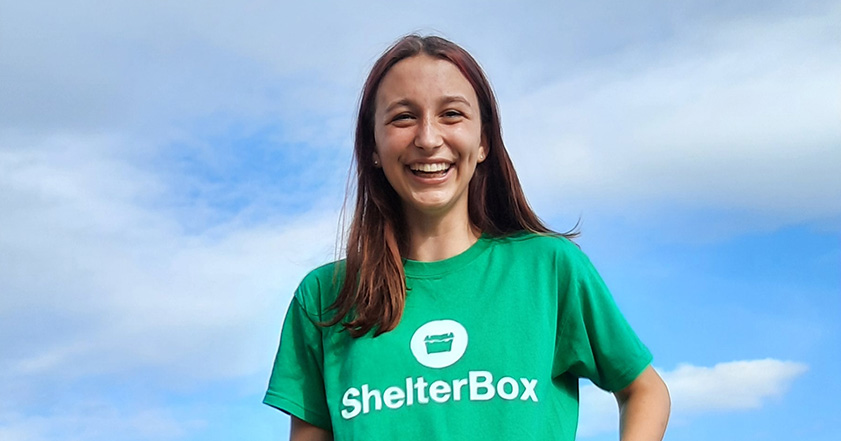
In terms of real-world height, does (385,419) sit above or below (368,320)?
below

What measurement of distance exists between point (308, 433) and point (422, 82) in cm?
132

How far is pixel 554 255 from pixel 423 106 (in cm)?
71

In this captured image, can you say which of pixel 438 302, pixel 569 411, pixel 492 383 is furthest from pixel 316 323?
pixel 569 411

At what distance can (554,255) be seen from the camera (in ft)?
11.8

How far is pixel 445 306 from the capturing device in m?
3.46

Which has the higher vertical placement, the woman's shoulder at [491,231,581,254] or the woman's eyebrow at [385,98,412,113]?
the woman's eyebrow at [385,98,412,113]

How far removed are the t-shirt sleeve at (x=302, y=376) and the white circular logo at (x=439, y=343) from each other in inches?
16.8

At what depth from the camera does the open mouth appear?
344 cm

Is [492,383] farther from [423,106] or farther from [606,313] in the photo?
[423,106]

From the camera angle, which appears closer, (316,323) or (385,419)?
(385,419)

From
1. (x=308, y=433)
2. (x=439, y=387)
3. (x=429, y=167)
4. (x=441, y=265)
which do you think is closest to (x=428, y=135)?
(x=429, y=167)

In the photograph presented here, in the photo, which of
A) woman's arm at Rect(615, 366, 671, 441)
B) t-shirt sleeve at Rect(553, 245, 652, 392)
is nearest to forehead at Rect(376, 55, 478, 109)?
t-shirt sleeve at Rect(553, 245, 652, 392)

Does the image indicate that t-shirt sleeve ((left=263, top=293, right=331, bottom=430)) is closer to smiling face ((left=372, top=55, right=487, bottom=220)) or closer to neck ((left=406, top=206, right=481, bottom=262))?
neck ((left=406, top=206, right=481, bottom=262))

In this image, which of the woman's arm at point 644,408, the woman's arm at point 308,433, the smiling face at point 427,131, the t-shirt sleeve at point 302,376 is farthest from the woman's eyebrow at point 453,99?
the woman's arm at point 308,433
